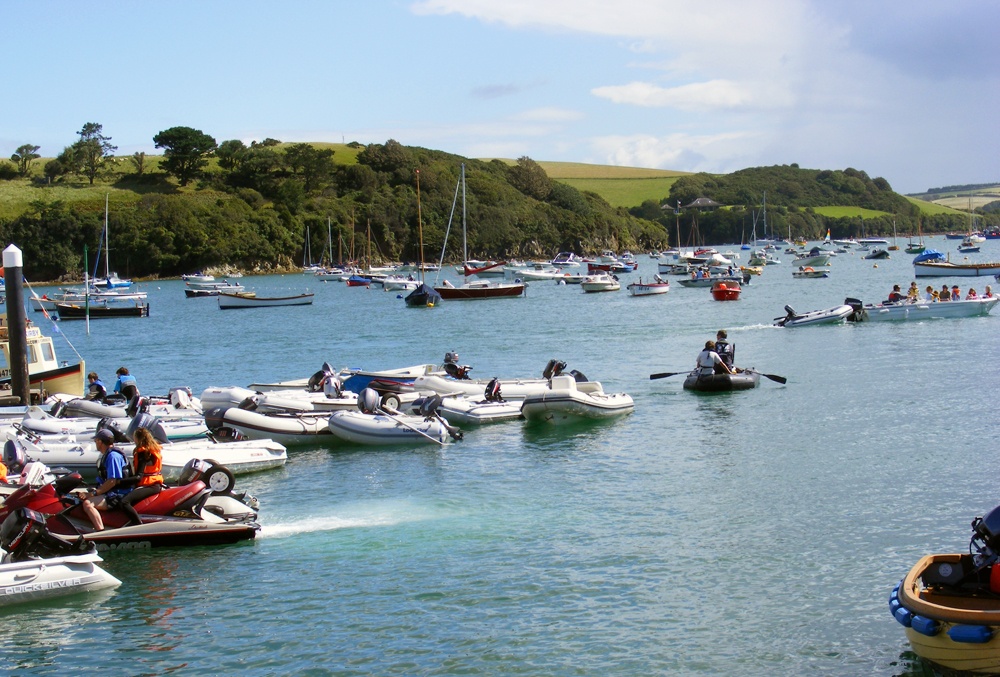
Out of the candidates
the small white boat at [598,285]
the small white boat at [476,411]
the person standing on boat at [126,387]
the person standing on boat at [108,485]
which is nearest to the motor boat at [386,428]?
the small white boat at [476,411]

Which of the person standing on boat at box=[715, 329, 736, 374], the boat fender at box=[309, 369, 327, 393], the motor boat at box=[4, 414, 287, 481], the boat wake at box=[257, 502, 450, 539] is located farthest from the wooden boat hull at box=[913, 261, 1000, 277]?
the boat wake at box=[257, 502, 450, 539]

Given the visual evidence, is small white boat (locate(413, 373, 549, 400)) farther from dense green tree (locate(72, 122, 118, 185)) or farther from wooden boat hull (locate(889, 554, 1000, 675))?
dense green tree (locate(72, 122, 118, 185))

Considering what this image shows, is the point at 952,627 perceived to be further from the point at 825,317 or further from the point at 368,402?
the point at 825,317

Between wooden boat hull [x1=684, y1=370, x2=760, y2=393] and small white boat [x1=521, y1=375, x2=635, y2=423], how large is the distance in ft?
14.4

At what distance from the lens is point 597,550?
15.9m

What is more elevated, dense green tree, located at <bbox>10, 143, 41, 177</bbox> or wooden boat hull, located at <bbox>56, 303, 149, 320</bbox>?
dense green tree, located at <bbox>10, 143, 41, 177</bbox>

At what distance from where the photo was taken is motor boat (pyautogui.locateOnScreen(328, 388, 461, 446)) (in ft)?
80.5

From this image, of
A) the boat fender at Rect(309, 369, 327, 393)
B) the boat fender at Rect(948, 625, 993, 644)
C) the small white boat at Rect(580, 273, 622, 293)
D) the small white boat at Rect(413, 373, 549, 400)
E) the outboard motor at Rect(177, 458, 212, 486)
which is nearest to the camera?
the boat fender at Rect(948, 625, 993, 644)

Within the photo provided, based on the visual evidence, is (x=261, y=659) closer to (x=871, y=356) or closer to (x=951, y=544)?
(x=951, y=544)

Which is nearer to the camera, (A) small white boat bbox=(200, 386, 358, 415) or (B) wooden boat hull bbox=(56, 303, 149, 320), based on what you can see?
(A) small white boat bbox=(200, 386, 358, 415)

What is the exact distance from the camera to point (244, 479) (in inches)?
863

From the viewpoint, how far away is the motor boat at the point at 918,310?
4912 centimetres

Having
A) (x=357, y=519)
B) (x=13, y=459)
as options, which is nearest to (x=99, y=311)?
(x=13, y=459)

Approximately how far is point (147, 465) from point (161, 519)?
882mm
